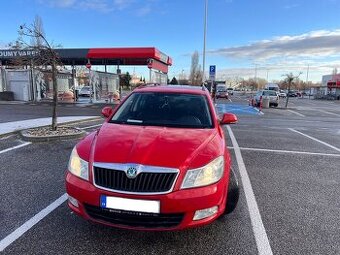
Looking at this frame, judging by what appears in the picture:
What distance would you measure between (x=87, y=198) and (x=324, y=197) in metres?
3.70

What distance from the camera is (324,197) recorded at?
5.15 m

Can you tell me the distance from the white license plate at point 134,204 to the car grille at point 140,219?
42mm

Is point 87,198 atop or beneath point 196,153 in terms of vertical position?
beneath

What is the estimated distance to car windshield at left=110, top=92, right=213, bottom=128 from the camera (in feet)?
15.3

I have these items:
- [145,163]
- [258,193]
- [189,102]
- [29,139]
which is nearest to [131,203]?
[145,163]

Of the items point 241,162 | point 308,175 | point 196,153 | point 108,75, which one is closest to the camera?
point 196,153

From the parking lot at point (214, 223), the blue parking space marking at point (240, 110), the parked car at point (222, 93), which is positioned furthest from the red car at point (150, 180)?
the parked car at point (222, 93)

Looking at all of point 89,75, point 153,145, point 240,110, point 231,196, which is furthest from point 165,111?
point 89,75

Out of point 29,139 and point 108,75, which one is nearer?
point 29,139

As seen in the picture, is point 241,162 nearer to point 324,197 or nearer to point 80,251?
point 324,197

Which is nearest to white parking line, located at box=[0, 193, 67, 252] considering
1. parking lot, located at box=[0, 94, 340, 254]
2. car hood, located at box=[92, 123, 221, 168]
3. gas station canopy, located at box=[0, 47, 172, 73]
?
parking lot, located at box=[0, 94, 340, 254]

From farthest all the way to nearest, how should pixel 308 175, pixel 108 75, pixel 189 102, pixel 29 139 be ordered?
pixel 108 75
pixel 29 139
pixel 308 175
pixel 189 102

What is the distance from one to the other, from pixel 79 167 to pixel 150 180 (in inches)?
32.9

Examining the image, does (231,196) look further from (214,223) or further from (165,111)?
(165,111)
